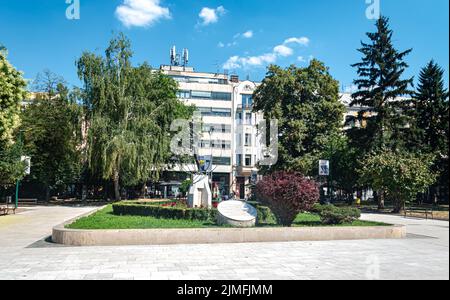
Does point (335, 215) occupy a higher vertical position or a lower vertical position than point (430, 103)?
lower

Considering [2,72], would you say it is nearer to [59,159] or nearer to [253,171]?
[59,159]

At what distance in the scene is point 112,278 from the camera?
7.97m

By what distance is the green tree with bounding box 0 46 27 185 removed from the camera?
21.3 m

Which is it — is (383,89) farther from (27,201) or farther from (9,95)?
(27,201)

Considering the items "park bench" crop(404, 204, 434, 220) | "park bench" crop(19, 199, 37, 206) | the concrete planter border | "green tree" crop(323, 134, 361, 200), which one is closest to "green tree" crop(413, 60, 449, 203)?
"park bench" crop(404, 204, 434, 220)

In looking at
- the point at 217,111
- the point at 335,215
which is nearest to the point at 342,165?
the point at 217,111

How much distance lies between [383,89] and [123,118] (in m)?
23.5

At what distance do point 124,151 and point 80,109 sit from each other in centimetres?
587

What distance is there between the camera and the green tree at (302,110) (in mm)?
33031

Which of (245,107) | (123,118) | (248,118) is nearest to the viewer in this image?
(123,118)

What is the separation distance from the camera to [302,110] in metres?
33.2

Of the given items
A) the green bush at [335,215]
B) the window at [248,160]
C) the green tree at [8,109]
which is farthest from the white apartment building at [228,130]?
the green bush at [335,215]

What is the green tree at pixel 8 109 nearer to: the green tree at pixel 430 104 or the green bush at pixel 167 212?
the green bush at pixel 167 212

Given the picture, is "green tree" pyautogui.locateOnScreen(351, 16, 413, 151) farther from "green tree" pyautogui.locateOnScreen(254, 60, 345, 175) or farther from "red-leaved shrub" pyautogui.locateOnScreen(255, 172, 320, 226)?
"red-leaved shrub" pyautogui.locateOnScreen(255, 172, 320, 226)
